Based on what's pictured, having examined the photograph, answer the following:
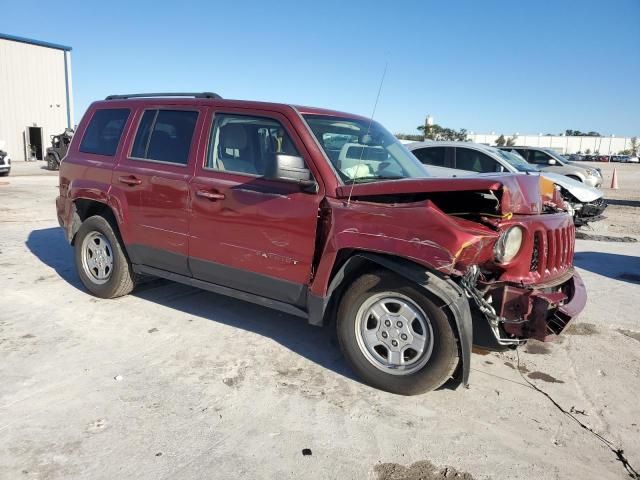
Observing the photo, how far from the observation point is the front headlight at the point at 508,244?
10.5 ft

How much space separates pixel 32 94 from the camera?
30.7 metres

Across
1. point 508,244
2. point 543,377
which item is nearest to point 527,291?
point 508,244

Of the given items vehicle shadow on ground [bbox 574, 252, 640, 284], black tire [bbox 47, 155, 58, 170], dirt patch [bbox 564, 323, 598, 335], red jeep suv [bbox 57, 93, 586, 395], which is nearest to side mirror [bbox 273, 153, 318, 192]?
red jeep suv [bbox 57, 93, 586, 395]

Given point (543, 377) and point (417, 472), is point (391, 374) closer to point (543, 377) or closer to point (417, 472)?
point (417, 472)

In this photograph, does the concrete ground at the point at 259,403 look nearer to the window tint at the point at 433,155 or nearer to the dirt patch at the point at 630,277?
the dirt patch at the point at 630,277

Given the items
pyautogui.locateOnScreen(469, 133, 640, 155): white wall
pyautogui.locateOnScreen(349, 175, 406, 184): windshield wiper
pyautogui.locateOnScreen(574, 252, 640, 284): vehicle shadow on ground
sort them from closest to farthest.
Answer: pyautogui.locateOnScreen(349, 175, 406, 184): windshield wiper < pyautogui.locateOnScreen(574, 252, 640, 284): vehicle shadow on ground < pyautogui.locateOnScreen(469, 133, 640, 155): white wall

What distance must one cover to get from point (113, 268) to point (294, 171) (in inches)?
A: 100

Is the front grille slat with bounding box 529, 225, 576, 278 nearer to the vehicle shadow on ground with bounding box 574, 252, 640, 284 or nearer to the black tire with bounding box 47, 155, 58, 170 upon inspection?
the vehicle shadow on ground with bounding box 574, 252, 640, 284

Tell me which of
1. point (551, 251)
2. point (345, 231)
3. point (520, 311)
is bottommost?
point (520, 311)

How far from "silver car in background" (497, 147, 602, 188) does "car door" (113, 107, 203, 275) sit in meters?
14.2

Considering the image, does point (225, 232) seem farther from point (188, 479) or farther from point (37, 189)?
point (37, 189)

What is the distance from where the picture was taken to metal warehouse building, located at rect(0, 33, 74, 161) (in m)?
29.4

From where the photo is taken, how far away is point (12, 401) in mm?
3127

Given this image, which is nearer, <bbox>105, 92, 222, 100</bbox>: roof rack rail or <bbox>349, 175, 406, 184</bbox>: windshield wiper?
<bbox>349, 175, 406, 184</bbox>: windshield wiper
